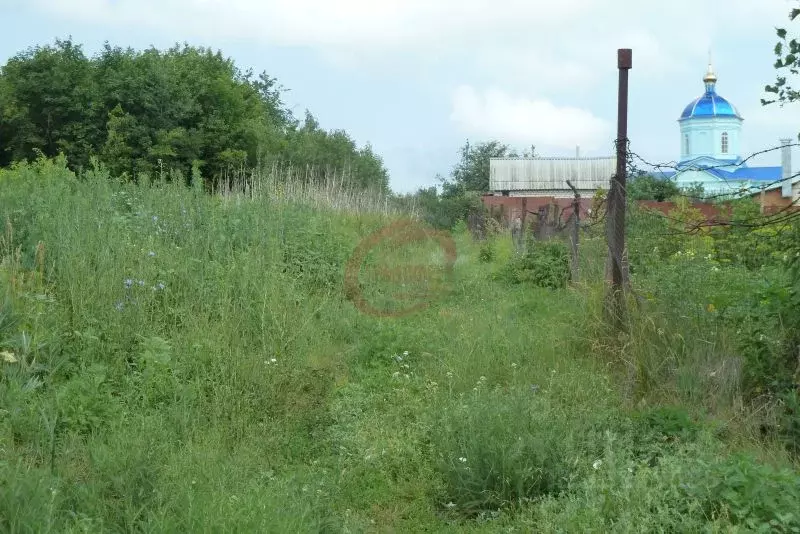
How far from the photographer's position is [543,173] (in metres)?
48.6

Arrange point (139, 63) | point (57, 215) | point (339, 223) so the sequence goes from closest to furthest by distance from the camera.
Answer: point (57, 215) < point (339, 223) < point (139, 63)

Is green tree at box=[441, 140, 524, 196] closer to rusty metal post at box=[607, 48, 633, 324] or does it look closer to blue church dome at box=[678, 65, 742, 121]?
blue church dome at box=[678, 65, 742, 121]

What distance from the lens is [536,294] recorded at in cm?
1104

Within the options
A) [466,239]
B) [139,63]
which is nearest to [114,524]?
[466,239]

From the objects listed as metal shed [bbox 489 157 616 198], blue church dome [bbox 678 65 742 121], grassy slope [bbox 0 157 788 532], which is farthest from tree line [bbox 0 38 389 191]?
blue church dome [bbox 678 65 742 121]

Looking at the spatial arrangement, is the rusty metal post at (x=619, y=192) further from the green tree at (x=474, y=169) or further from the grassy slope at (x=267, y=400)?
the green tree at (x=474, y=169)

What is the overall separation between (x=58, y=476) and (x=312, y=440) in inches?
73.8

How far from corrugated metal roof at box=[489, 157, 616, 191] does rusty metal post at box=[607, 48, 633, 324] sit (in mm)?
41612

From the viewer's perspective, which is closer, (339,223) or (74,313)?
(74,313)

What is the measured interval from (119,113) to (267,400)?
28.8 meters

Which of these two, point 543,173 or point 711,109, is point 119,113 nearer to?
point 543,173

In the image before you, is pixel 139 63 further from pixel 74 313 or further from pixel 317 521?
pixel 317 521

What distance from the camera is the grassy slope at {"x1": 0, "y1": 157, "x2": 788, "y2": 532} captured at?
13.4 ft

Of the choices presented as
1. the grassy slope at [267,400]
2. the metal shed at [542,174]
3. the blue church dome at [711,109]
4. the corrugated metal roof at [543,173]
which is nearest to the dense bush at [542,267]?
the grassy slope at [267,400]
